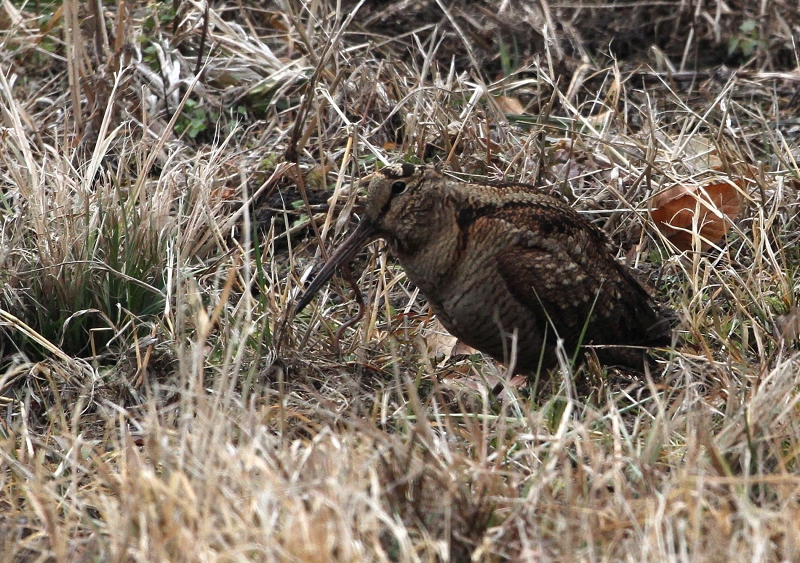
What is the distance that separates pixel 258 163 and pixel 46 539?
7.81 ft

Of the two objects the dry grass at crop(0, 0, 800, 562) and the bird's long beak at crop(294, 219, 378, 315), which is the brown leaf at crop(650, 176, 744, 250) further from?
the bird's long beak at crop(294, 219, 378, 315)

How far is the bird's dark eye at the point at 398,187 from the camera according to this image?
3516 mm

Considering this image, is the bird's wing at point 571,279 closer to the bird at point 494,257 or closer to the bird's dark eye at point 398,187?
the bird at point 494,257

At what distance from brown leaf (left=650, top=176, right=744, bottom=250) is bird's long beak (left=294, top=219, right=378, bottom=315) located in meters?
1.31

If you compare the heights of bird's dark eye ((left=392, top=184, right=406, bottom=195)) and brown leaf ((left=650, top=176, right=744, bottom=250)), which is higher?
bird's dark eye ((left=392, top=184, right=406, bottom=195))

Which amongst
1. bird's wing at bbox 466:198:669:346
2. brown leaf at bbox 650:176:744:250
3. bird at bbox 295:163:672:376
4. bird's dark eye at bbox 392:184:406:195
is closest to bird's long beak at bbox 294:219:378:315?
bird at bbox 295:163:672:376

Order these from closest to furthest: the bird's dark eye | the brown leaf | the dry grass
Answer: the dry grass
the bird's dark eye
the brown leaf

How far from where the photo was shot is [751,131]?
5203 mm

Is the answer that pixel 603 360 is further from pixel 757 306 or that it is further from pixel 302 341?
pixel 302 341

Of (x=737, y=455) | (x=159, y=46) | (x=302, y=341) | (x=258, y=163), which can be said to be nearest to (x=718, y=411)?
(x=737, y=455)

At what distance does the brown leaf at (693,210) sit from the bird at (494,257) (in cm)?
85

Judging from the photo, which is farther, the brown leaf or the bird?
the brown leaf

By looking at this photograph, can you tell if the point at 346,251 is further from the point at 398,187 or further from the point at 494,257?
the point at 494,257

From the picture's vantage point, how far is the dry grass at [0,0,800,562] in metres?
2.51
